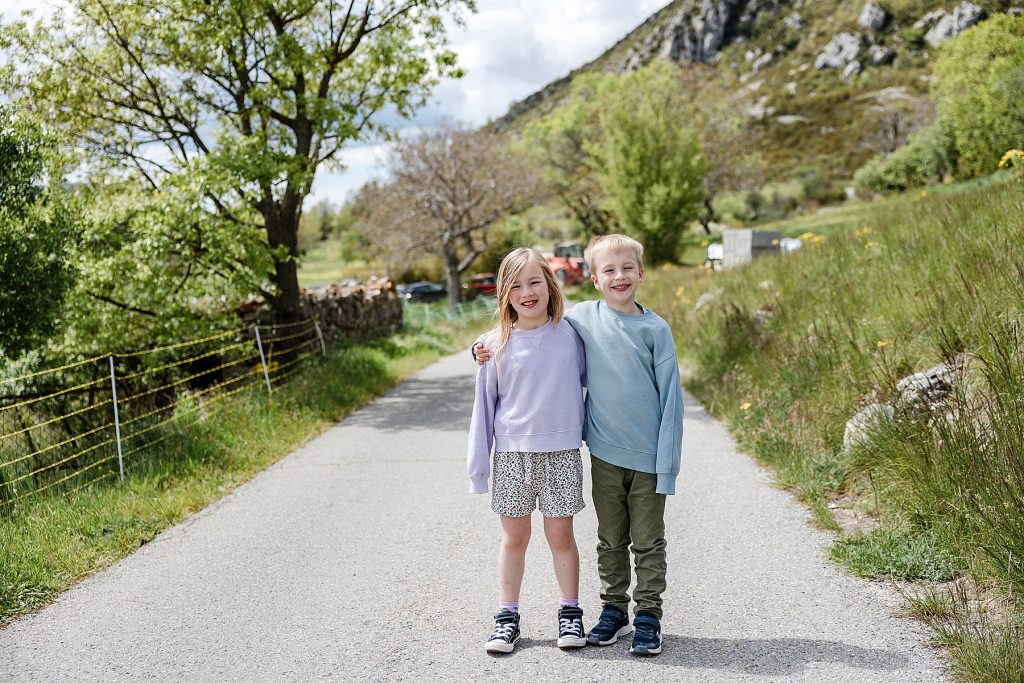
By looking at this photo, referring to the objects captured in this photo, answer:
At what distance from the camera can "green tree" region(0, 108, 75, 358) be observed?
7621 mm

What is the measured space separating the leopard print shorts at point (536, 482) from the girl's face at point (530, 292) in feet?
2.08

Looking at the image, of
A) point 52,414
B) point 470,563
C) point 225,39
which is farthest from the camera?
point 225,39

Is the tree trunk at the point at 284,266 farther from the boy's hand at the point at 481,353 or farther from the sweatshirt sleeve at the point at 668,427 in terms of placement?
the sweatshirt sleeve at the point at 668,427

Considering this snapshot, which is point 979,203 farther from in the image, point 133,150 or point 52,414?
point 133,150

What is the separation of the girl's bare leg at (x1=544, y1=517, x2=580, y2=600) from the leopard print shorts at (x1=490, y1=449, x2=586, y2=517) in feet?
0.21

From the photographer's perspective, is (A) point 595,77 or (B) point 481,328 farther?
(A) point 595,77

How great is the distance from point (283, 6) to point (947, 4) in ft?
394

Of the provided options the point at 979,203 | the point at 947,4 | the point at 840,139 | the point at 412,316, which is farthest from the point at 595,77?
the point at 979,203

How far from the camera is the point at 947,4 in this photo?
109625mm

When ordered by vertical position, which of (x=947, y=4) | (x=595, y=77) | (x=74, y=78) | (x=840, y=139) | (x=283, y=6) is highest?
(x=947, y=4)

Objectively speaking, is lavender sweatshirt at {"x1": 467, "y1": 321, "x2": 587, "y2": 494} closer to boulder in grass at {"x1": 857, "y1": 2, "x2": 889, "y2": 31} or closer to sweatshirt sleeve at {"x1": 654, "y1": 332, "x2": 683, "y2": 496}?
sweatshirt sleeve at {"x1": 654, "y1": 332, "x2": 683, "y2": 496}

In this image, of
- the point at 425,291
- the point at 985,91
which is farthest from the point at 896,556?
the point at 425,291

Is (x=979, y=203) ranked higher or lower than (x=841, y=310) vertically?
higher

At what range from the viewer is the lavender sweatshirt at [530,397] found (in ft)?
12.2
